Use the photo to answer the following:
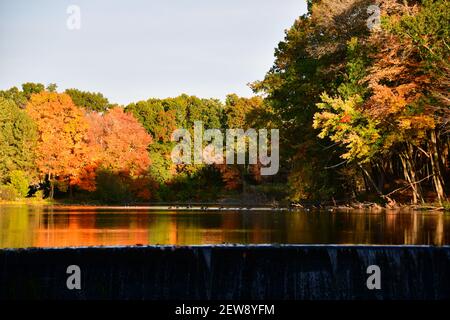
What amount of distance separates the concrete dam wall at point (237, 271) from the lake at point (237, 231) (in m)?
2.29

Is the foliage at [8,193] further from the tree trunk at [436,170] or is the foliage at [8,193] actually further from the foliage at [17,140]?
the tree trunk at [436,170]

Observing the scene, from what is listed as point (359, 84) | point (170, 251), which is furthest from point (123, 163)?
point (170, 251)

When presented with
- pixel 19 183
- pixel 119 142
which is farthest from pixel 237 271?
pixel 119 142

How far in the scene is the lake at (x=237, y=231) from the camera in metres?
22.6

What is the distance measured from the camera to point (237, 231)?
26.8 m

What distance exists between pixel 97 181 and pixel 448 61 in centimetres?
3619

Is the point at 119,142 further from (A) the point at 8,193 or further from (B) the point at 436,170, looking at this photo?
(B) the point at 436,170

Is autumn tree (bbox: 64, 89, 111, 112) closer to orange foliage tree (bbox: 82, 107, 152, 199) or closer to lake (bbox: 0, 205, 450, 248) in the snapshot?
orange foliage tree (bbox: 82, 107, 152, 199)

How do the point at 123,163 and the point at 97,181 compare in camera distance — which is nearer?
the point at 97,181

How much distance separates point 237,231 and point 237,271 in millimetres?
7724

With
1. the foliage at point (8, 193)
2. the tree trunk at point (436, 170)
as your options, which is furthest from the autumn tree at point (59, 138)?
the tree trunk at point (436, 170)

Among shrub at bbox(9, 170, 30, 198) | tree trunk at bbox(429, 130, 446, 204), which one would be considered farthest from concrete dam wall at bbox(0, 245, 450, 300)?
shrub at bbox(9, 170, 30, 198)
